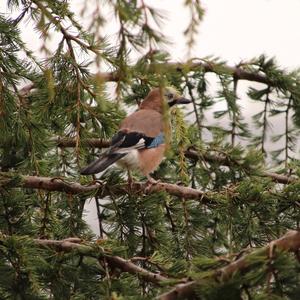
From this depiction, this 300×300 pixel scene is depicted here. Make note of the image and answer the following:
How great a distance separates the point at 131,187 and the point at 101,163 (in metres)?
0.37

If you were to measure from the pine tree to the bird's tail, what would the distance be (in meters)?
0.06

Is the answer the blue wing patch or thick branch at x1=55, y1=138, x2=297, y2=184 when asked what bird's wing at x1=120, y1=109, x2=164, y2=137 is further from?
thick branch at x1=55, y1=138, x2=297, y2=184

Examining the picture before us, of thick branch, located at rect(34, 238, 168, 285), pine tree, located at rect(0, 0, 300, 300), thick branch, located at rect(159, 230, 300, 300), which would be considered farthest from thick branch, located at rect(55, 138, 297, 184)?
thick branch, located at rect(159, 230, 300, 300)

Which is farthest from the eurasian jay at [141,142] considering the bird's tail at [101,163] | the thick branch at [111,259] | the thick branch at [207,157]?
the thick branch at [111,259]

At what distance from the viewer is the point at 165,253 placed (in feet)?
11.4

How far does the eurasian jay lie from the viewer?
3973 millimetres

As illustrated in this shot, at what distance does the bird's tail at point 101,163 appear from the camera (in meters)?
3.58

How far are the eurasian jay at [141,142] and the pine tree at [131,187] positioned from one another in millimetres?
123

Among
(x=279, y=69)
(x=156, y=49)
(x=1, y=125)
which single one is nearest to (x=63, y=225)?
(x=1, y=125)

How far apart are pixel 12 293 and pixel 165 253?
866mm

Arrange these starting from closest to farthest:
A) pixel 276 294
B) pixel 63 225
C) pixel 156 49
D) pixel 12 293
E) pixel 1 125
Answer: pixel 156 49 → pixel 276 294 → pixel 12 293 → pixel 1 125 → pixel 63 225

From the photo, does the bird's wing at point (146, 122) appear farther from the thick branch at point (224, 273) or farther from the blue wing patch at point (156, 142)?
the thick branch at point (224, 273)

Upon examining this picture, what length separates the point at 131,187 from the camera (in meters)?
3.51

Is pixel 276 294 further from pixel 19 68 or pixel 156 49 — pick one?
A: pixel 19 68
